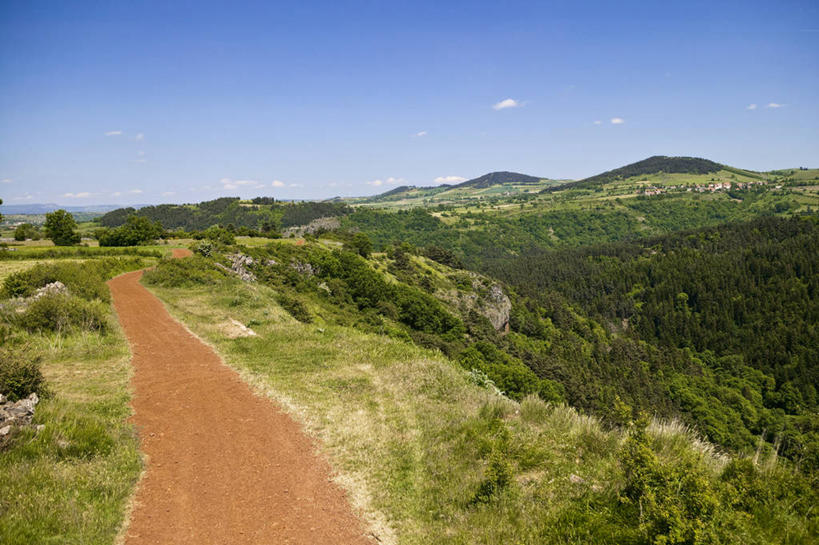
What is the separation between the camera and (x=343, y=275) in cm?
5334

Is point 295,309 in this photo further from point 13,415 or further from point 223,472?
point 223,472

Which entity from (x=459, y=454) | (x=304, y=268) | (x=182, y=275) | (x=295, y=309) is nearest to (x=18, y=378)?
(x=459, y=454)

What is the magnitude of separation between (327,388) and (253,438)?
3.72 m

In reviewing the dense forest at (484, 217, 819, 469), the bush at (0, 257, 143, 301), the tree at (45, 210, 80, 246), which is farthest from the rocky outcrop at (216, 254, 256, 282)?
the dense forest at (484, 217, 819, 469)

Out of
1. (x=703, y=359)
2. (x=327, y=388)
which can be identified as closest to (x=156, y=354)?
(x=327, y=388)

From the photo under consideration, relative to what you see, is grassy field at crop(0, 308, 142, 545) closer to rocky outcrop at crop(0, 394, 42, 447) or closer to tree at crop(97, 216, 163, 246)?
rocky outcrop at crop(0, 394, 42, 447)

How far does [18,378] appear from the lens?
1034 centimetres

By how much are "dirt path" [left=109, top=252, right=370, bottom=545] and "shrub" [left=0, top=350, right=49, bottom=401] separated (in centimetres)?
252

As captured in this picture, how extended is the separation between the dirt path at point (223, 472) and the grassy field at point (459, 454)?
2.05ft

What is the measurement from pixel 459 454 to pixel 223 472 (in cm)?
569

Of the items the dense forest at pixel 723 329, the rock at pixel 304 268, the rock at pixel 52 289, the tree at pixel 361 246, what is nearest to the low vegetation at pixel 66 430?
the rock at pixel 52 289

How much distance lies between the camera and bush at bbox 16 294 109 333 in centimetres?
1733

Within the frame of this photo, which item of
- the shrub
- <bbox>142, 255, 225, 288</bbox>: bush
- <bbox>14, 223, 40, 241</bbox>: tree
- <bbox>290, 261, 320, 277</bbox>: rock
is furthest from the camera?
<bbox>14, 223, 40, 241</bbox>: tree

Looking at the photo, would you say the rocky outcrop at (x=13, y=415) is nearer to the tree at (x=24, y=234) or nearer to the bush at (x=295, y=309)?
the bush at (x=295, y=309)
